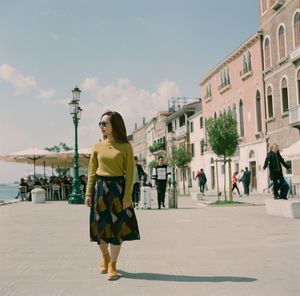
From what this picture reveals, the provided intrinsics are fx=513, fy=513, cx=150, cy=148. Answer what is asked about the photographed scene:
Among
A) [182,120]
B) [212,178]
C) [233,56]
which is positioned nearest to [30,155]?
[233,56]

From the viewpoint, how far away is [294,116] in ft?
90.9

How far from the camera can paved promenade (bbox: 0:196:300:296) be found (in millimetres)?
4727

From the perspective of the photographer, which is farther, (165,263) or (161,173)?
(161,173)

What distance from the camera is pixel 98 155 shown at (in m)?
5.57

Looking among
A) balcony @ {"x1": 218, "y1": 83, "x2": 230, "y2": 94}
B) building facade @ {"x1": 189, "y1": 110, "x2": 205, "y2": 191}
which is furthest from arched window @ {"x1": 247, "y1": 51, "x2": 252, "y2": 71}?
building facade @ {"x1": 189, "y1": 110, "x2": 205, "y2": 191}

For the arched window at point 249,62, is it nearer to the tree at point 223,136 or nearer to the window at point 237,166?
the window at point 237,166

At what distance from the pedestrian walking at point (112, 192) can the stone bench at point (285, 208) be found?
746cm

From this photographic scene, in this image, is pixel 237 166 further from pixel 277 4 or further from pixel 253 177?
pixel 277 4

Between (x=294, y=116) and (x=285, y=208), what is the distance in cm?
1620

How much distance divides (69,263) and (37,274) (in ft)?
2.47

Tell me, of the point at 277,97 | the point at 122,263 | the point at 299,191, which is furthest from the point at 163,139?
the point at 122,263

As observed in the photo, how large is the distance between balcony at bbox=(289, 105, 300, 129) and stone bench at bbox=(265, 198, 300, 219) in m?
14.6

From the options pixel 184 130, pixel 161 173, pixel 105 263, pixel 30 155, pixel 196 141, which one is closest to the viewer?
pixel 105 263

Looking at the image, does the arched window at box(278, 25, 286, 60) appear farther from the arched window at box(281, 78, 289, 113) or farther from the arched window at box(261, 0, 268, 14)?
the arched window at box(261, 0, 268, 14)
